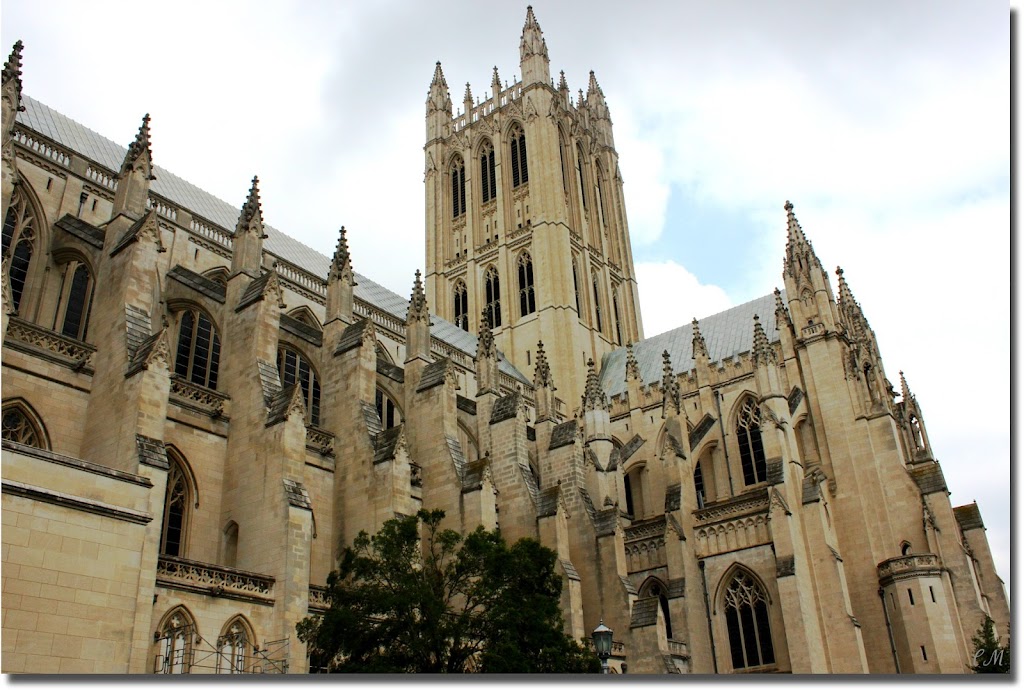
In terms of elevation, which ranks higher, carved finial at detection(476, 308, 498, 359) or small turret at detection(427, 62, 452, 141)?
small turret at detection(427, 62, 452, 141)

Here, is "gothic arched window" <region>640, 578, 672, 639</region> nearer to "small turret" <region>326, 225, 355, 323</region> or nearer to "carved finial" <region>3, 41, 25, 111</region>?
"small turret" <region>326, 225, 355, 323</region>

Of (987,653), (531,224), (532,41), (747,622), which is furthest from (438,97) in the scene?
(987,653)

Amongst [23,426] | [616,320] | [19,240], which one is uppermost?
[616,320]

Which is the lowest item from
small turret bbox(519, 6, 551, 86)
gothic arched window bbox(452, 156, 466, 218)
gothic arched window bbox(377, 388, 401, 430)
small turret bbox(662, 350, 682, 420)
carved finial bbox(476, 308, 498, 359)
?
gothic arched window bbox(377, 388, 401, 430)

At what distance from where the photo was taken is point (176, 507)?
19.5m

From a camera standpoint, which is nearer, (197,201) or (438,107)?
(197,201)

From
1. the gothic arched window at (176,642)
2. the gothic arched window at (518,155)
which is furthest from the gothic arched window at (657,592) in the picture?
the gothic arched window at (518,155)

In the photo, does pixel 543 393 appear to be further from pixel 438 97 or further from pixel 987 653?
pixel 438 97

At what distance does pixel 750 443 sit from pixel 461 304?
2125 cm

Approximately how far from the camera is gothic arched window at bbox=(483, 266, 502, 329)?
49.0 m

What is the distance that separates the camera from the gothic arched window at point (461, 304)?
50.1 m

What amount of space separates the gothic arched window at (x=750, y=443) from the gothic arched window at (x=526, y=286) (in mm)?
15201

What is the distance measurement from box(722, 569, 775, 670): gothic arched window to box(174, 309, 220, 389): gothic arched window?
17333 millimetres

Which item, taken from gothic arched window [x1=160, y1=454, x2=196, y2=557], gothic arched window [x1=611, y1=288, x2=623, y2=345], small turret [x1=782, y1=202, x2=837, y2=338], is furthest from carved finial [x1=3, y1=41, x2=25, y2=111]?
gothic arched window [x1=611, y1=288, x2=623, y2=345]
